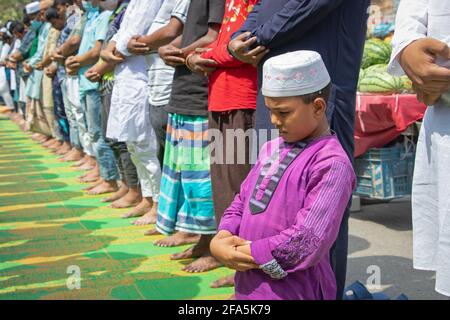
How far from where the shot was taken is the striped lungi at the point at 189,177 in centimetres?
387

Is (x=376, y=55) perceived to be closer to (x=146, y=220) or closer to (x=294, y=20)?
(x=146, y=220)

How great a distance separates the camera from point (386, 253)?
4.17 metres

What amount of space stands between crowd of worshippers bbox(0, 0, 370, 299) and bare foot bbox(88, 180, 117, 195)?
2 cm

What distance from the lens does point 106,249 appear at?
443 centimetres

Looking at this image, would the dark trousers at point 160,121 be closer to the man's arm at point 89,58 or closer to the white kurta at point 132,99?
the white kurta at point 132,99

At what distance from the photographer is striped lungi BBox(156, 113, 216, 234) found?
12.7ft

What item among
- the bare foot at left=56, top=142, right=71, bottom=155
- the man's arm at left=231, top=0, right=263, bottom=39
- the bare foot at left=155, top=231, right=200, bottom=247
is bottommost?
the bare foot at left=56, top=142, right=71, bottom=155

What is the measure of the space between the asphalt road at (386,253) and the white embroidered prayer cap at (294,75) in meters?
1.72

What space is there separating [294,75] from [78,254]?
2.75m

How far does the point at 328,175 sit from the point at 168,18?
2703 mm

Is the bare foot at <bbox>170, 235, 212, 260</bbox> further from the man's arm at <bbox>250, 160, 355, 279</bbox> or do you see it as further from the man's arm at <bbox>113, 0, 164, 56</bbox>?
the man's arm at <bbox>250, 160, 355, 279</bbox>

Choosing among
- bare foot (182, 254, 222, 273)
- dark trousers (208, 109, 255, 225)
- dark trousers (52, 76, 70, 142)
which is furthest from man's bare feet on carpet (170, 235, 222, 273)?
dark trousers (52, 76, 70, 142)

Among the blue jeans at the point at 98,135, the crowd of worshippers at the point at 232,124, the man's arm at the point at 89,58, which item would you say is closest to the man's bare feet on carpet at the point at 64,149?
the crowd of worshippers at the point at 232,124

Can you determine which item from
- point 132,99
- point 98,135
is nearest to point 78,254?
point 132,99
